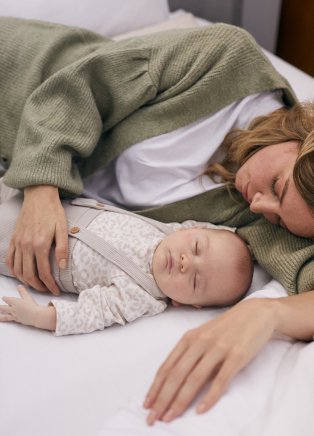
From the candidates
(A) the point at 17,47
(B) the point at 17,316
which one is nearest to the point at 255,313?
(B) the point at 17,316

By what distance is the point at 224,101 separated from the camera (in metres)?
1.33

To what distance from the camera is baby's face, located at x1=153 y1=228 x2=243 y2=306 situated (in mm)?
1129

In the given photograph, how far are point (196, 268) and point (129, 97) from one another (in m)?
0.45

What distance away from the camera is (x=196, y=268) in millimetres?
1132

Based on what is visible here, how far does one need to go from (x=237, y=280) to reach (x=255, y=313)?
0.73 ft

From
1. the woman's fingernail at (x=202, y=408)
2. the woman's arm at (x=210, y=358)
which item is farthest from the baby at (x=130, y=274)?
the woman's fingernail at (x=202, y=408)

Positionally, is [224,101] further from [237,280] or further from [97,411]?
[97,411]

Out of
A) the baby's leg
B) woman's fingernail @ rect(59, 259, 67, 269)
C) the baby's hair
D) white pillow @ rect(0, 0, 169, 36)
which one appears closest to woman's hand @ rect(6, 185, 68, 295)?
woman's fingernail @ rect(59, 259, 67, 269)

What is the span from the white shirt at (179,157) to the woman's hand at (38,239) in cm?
23

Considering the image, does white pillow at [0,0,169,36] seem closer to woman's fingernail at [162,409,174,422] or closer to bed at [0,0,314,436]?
bed at [0,0,314,436]

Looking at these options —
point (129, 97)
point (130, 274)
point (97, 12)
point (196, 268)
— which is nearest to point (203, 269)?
point (196, 268)

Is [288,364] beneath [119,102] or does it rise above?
beneath

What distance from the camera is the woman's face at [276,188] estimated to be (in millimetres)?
1100

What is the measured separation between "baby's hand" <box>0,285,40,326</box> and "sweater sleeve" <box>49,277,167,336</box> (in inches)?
1.7
